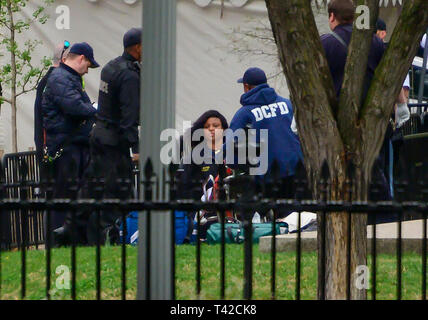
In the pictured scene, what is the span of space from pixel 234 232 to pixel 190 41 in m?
5.11

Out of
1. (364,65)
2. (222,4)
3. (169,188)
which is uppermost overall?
(222,4)

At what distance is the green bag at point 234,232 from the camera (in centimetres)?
933

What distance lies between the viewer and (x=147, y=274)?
527 centimetres

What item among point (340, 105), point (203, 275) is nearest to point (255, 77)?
point (203, 275)

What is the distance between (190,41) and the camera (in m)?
14.2

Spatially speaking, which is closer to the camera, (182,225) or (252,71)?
(182,225)

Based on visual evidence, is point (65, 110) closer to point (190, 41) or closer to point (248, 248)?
point (190, 41)

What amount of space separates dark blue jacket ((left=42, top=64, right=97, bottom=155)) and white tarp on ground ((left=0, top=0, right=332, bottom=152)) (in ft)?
12.7

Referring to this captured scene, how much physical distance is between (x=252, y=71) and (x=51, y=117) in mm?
1936

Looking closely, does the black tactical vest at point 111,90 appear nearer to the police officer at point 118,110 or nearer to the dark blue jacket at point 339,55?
the police officer at point 118,110

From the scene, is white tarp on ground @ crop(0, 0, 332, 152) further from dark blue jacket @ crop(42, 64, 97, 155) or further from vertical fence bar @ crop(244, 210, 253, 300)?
vertical fence bar @ crop(244, 210, 253, 300)

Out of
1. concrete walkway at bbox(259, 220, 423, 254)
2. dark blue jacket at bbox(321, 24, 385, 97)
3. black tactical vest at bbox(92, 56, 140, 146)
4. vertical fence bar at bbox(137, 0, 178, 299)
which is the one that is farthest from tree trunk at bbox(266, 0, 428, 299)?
black tactical vest at bbox(92, 56, 140, 146)
